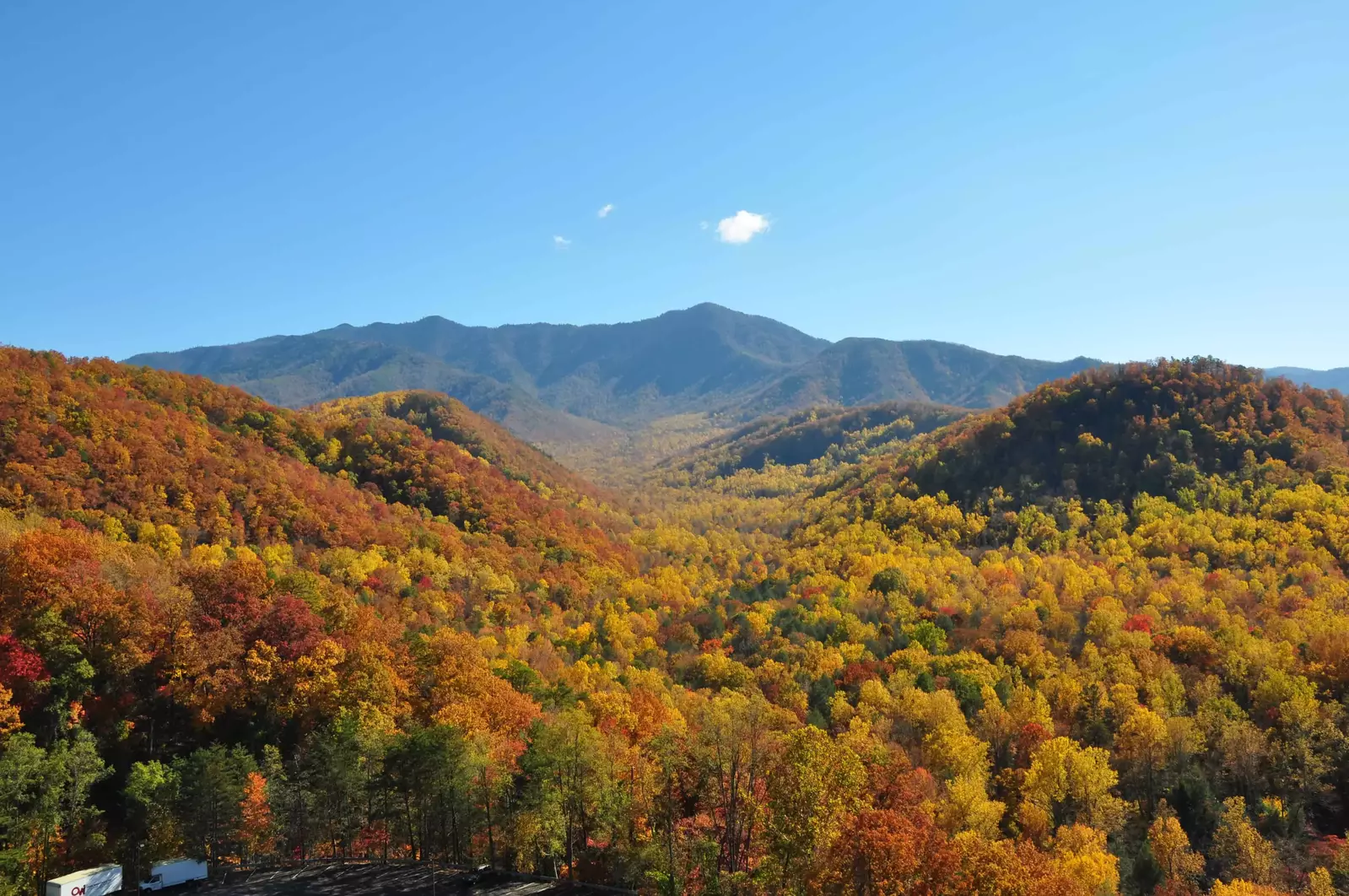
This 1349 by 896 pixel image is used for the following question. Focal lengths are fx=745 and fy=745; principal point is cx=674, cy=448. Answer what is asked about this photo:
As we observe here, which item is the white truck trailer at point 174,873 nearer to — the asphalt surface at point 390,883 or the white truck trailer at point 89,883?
the asphalt surface at point 390,883

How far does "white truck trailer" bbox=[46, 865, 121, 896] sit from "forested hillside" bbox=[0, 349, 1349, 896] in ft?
6.10

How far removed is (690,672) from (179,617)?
63.4 meters

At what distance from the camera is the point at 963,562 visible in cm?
14312

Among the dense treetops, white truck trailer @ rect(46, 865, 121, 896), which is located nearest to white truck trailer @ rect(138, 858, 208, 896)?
white truck trailer @ rect(46, 865, 121, 896)

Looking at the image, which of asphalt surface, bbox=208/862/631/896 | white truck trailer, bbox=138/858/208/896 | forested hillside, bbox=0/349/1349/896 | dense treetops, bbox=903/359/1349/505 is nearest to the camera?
white truck trailer, bbox=138/858/208/896

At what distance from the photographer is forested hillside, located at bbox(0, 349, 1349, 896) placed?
42062 millimetres

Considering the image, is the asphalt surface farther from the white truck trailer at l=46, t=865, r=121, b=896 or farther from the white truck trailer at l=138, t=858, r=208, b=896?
the white truck trailer at l=46, t=865, r=121, b=896

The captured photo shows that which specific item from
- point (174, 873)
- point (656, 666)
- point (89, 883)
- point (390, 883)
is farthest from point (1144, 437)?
point (89, 883)

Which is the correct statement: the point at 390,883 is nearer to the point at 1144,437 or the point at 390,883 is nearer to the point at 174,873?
the point at 174,873

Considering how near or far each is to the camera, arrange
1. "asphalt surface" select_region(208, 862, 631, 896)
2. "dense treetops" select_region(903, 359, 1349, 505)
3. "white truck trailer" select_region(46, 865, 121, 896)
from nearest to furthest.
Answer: "white truck trailer" select_region(46, 865, 121, 896)
"asphalt surface" select_region(208, 862, 631, 896)
"dense treetops" select_region(903, 359, 1349, 505)

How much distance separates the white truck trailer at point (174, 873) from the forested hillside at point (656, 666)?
1.68m

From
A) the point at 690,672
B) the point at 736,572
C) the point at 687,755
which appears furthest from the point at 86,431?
the point at 736,572

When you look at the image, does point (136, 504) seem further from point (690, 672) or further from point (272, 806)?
point (690, 672)

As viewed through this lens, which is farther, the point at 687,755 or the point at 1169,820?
the point at 1169,820
